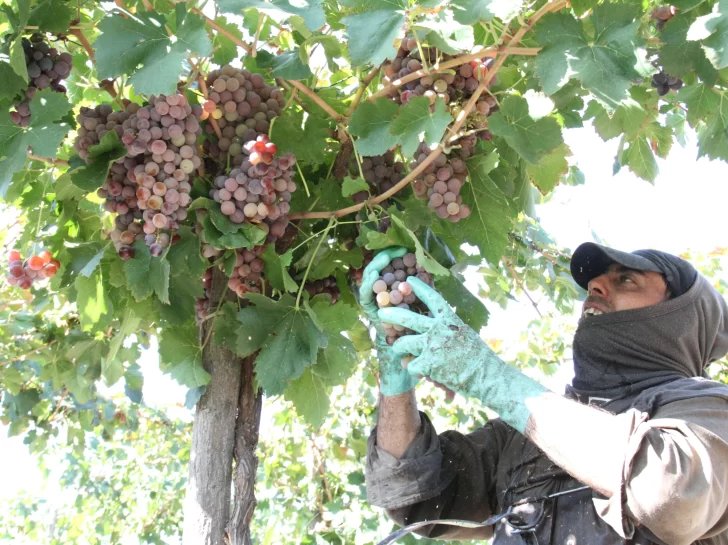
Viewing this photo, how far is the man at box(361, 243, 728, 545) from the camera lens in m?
1.91

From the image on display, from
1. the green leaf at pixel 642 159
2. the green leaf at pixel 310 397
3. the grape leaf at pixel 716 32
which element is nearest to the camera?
A: the grape leaf at pixel 716 32

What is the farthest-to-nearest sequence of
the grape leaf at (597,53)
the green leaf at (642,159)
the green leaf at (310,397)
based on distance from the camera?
1. the green leaf at (642,159)
2. the green leaf at (310,397)
3. the grape leaf at (597,53)

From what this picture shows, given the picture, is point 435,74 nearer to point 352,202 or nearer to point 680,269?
point 352,202

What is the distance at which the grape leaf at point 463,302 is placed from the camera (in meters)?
2.31

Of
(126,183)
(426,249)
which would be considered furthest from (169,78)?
(426,249)

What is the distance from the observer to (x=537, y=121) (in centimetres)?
199

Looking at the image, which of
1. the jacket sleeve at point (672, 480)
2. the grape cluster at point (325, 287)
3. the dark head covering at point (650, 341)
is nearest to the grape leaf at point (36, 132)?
the grape cluster at point (325, 287)

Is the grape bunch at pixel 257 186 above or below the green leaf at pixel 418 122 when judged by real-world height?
below

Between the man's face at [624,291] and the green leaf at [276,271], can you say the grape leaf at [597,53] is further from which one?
the man's face at [624,291]

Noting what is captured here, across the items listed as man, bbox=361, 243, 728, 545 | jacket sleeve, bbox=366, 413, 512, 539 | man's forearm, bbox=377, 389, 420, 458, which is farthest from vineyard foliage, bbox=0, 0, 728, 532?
jacket sleeve, bbox=366, 413, 512, 539

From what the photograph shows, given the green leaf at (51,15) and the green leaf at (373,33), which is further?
the green leaf at (51,15)

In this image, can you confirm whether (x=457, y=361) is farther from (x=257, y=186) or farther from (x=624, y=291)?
(x=624, y=291)

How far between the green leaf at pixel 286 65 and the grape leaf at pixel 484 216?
564 millimetres

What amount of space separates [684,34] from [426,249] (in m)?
0.92
